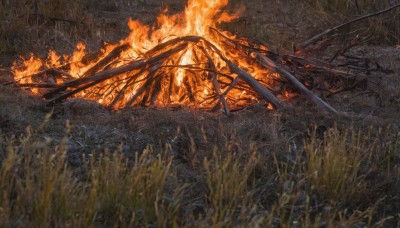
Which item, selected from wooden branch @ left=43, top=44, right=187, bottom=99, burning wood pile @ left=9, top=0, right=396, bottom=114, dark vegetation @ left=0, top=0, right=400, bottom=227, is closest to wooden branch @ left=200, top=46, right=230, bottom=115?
burning wood pile @ left=9, top=0, right=396, bottom=114

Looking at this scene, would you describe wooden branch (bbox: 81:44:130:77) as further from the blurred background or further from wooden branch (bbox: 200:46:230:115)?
the blurred background

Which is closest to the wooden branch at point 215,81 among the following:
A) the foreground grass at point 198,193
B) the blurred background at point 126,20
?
the foreground grass at point 198,193

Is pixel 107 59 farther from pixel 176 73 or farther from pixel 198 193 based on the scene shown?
pixel 198 193

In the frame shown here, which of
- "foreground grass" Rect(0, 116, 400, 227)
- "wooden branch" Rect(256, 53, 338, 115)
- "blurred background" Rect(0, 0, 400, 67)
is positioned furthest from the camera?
"blurred background" Rect(0, 0, 400, 67)

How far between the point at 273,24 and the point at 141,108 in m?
5.36

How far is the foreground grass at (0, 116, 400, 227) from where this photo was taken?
349 centimetres

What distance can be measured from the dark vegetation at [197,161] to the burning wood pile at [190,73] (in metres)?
0.22

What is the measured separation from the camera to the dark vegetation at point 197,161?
356cm

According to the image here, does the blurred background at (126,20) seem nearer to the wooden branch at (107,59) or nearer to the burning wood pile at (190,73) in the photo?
the burning wood pile at (190,73)

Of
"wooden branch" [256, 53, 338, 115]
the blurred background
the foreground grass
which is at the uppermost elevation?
the blurred background

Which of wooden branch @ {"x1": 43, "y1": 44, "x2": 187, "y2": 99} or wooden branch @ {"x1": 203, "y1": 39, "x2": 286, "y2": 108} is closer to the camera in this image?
wooden branch @ {"x1": 203, "y1": 39, "x2": 286, "y2": 108}

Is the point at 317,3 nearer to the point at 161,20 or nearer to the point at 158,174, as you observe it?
the point at 161,20

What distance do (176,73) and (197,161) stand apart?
2.08 meters

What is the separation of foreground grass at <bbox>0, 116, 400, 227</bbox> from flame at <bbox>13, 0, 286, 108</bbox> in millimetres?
1583
